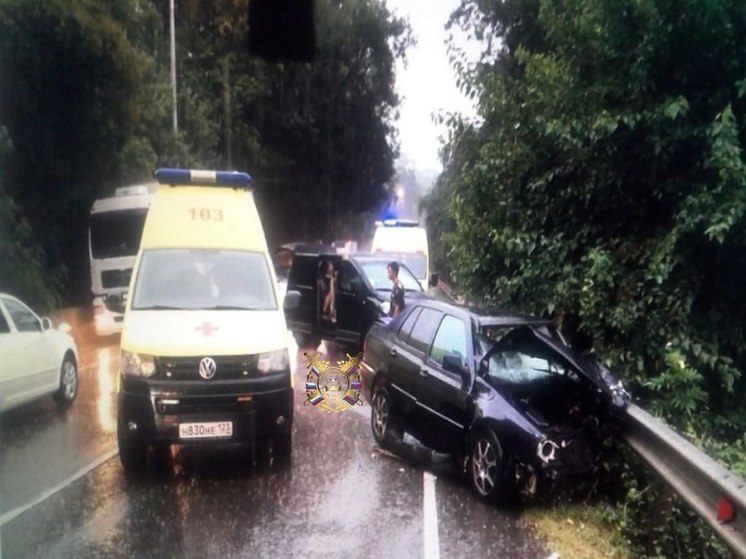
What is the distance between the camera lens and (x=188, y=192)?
7.58 metres

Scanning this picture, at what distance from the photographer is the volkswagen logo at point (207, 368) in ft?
20.6

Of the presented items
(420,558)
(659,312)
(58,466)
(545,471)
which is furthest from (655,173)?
(58,466)

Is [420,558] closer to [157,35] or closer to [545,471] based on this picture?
[545,471]

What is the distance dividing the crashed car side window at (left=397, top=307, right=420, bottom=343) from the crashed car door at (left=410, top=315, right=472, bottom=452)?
610mm

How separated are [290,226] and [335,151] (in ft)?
6.90

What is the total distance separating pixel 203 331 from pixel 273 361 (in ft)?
2.18

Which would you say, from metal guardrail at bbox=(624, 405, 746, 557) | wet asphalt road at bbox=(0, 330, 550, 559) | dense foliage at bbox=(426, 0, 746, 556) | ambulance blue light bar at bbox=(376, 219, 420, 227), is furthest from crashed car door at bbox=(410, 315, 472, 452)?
ambulance blue light bar at bbox=(376, 219, 420, 227)

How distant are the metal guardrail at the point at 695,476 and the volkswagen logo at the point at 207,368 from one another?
11.1 ft

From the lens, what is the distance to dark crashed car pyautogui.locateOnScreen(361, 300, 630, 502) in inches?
223

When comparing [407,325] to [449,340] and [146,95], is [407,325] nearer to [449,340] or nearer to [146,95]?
[449,340]

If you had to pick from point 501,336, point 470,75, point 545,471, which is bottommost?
point 545,471

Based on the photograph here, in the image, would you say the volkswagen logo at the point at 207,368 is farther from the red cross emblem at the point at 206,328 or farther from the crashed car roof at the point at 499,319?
the crashed car roof at the point at 499,319

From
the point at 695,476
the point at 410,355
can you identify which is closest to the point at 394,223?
the point at 410,355

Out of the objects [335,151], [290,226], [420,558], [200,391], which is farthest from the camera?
[290,226]
